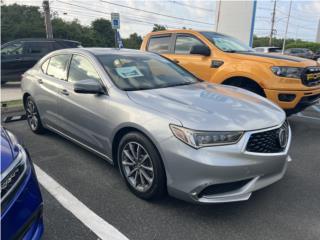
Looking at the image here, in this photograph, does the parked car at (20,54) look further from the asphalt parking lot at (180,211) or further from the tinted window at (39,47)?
the asphalt parking lot at (180,211)

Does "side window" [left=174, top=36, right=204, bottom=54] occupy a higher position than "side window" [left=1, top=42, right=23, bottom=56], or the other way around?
"side window" [left=174, top=36, right=204, bottom=54]

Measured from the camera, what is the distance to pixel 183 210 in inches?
112

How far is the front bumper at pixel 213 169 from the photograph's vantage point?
242 centimetres

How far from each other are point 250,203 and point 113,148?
154 centimetres

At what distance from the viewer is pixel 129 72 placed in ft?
11.7

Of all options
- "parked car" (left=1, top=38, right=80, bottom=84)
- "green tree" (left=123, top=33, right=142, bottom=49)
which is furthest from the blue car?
"green tree" (left=123, top=33, right=142, bottom=49)

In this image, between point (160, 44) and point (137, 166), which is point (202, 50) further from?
point (137, 166)

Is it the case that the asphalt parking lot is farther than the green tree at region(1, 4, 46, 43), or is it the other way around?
the green tree at region(1, 4, 46, 43)

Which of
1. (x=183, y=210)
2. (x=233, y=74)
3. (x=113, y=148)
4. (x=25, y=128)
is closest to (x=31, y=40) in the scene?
(x=25, y=128)

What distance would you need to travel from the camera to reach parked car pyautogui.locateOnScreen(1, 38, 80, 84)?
11.0 m

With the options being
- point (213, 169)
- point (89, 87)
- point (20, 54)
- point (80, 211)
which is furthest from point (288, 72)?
point (20, 54)

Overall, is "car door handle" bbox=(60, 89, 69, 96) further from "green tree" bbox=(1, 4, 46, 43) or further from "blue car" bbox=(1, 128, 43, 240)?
"green tree" bbox=(1, 4, 46, 43)

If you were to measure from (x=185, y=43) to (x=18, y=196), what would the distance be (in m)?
4.97

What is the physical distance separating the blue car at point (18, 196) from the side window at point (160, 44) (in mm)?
4787
